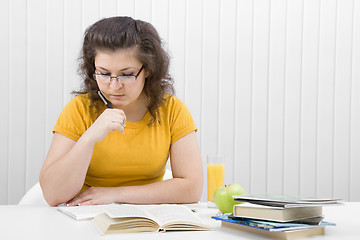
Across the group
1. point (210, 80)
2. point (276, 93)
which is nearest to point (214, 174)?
point (210, 80)

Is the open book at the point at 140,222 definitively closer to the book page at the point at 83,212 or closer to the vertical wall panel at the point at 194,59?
the book page at the point at 83,212

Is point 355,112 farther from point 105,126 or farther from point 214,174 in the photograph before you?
point 105,126

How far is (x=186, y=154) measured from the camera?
178 cm

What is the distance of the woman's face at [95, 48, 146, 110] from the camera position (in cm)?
163

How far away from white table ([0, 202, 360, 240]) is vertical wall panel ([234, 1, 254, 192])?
1547mm

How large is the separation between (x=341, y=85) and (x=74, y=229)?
7.82ft

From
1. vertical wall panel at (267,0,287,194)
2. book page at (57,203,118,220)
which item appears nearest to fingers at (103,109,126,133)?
book page at (57,203,118,220)

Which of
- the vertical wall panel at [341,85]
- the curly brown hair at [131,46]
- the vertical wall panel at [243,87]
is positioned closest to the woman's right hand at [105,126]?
the curly brown hair at [131,46]

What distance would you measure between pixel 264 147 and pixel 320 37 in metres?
0.82

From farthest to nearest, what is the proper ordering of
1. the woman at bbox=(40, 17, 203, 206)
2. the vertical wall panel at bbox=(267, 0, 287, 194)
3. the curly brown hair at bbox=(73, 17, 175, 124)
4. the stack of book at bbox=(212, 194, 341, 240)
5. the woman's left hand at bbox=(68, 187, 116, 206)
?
the vertical wall panel at bbox=(267, 0, 287, 194), the curly brown hair at bbox=(73, 17, 175, 124), the woman at bbox=(40, 17, 203, 206), the woman's left hand at bbox=(68, 187, 116, 206), the stack of book at bbox=(212, 194, 341, 240)

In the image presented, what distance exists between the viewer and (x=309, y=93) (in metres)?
2.93

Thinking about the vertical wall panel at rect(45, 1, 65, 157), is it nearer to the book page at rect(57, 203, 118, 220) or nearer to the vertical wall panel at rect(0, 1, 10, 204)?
the vertical wall panel at rect(0, 1, 10, 204)

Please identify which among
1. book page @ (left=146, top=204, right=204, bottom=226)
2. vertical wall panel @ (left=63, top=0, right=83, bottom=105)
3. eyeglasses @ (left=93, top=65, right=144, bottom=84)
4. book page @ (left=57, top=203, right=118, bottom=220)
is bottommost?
book page @ (left=57, top=203, right=118, bottom=220)

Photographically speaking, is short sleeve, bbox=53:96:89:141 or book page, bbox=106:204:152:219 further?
short sleeve, bbox=53:96:89:141
